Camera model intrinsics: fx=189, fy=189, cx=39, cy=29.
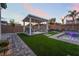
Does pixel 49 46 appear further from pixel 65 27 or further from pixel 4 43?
pixel 4 43

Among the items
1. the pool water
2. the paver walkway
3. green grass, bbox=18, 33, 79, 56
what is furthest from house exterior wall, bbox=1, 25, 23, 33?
the pool water

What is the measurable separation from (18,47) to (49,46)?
0.87m

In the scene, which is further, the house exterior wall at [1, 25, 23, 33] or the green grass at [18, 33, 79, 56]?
the house exterior wall at [1, 25, 23, 33]

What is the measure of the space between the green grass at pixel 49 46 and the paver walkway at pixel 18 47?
10 centimetres

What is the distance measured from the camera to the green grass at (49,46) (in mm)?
5191

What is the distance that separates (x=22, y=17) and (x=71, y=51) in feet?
5.44

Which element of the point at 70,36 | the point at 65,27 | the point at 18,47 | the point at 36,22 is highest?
the point at 36,22

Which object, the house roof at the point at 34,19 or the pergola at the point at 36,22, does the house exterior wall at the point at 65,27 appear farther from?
the house roof at the point at 34,19

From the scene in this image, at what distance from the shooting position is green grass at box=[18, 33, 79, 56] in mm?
5191

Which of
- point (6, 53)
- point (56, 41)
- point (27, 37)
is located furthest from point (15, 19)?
point (56, 41)

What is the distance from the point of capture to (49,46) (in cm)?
527

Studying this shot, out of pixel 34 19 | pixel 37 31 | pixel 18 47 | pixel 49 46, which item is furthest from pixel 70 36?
pixel 18 47

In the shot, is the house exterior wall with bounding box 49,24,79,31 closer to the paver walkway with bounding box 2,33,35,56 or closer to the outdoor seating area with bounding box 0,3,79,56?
the outdoor seating area with bounding box 0,3,79,56

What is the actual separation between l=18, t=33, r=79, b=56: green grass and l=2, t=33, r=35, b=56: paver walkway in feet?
0.34
